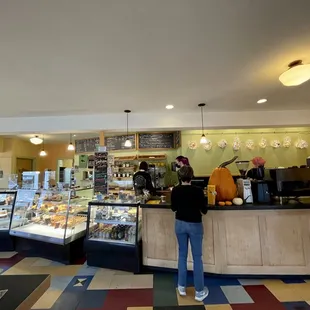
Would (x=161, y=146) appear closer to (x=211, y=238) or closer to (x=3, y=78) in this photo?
(x=211, y=238)

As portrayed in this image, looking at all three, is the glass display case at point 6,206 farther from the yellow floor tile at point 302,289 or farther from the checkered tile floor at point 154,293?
the yellow floor tile at point 302,289

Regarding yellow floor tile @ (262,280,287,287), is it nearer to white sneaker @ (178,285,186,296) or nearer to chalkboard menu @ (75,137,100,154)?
white sneaker @ (178,285,186,296)

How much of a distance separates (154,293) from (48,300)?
1.24 meters

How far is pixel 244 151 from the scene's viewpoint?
6129 mm

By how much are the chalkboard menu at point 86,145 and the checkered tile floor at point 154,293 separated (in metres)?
4.64

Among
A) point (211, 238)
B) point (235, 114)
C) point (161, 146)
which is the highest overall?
point (235, 114)

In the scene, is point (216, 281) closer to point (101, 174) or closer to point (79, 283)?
point (79, 283)

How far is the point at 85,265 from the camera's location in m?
3.46

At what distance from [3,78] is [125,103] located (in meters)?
1.96

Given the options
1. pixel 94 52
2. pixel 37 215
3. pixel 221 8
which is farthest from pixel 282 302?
pixel 37 215

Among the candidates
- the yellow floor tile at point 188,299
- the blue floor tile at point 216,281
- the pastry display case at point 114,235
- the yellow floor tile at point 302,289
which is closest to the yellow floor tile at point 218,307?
the yellow floor tile at point 188,299

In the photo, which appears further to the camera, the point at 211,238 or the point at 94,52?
the point at 211,238

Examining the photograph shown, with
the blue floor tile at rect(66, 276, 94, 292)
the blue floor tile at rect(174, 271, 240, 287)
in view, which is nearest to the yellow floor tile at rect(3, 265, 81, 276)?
the blue floor tile at rect(66, 276, 94, 292)

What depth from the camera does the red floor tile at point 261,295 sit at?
2447 mm
